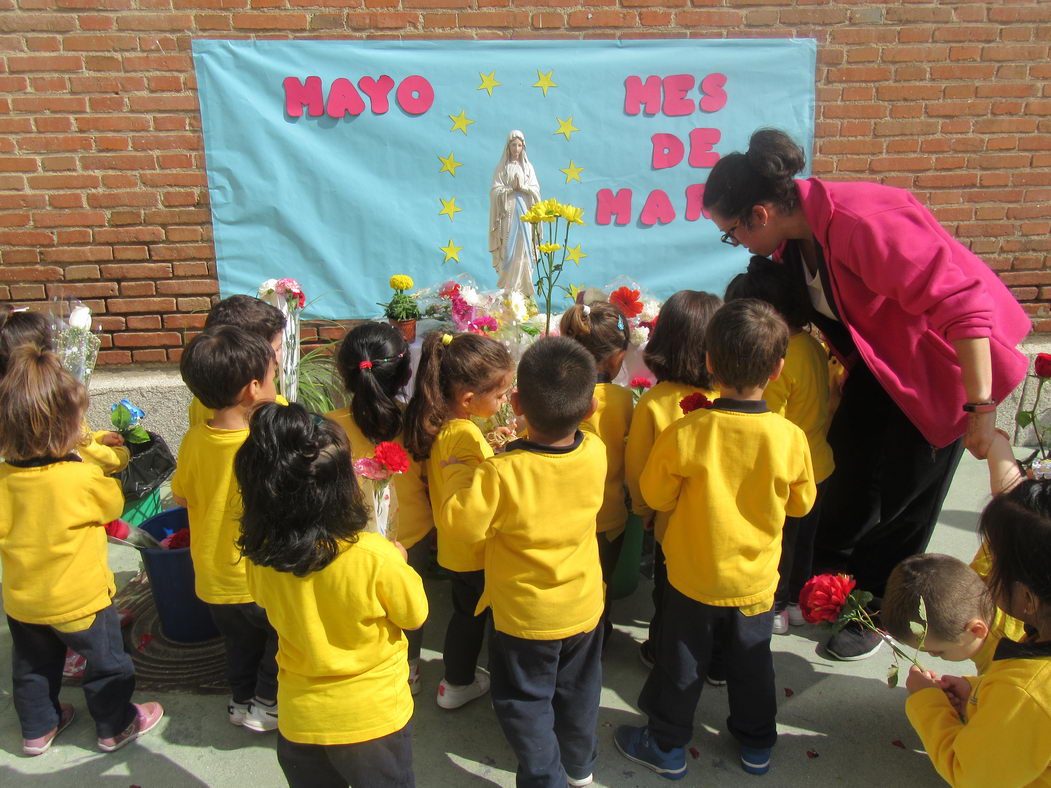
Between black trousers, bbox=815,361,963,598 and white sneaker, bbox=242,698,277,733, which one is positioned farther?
black trousers, bbox=815,361,963,598

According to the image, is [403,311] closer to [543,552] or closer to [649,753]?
[543,552]

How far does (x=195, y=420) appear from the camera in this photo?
257 centimetres

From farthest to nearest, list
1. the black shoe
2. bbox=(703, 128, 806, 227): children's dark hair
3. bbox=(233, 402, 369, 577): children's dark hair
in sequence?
the black shoe
bbox=(703, 128, 806, 227): children's dark hair
bbox=(233, 402, 369, 577): children's dark hair

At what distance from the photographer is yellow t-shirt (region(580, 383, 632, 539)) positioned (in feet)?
8.27

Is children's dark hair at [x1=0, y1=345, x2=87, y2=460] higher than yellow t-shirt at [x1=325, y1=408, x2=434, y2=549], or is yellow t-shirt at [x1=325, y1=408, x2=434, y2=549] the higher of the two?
children's dark hair at [x1=0, y1=345, x2=87, y2=460]

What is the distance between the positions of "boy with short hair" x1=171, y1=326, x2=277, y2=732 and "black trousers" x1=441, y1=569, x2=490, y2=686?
558 mm

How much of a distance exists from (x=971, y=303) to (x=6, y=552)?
278cm

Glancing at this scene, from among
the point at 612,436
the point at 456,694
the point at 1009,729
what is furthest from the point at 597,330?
the point at 1009,729

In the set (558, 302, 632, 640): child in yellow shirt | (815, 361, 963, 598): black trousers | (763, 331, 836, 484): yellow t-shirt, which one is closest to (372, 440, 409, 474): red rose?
(558, 302, 632, 640): child in yellow shirt

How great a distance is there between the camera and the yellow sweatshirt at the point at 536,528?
1898mm

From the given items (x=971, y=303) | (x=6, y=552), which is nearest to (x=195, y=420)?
(x=6, y=552)

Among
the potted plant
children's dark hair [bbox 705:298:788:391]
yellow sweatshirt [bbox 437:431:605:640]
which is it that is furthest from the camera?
the potted plant

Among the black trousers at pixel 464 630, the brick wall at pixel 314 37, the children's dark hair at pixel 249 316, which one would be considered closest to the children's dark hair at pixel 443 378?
the black trousers at pixel 464 630

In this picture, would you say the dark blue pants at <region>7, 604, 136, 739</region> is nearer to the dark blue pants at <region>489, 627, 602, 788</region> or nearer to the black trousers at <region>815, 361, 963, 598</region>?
the dark blue pants at <region>489, 627, 602, 788</region>
